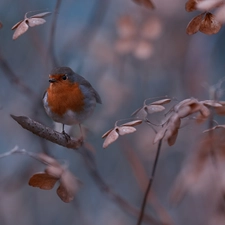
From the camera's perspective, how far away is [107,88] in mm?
2672

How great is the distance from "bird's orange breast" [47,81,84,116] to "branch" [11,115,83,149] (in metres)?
0.27

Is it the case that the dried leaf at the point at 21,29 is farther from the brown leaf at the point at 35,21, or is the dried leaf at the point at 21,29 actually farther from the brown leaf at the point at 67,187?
the brown leaf at the point at 67,187

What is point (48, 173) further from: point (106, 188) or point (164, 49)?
point (164, 49)

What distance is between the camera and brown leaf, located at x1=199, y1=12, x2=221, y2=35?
4.04 ft

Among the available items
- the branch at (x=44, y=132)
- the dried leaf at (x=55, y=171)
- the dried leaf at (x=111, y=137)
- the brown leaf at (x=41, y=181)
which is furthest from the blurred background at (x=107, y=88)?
the dried leaf at (x=111, y=137)

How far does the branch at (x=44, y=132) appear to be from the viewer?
4.50 feet

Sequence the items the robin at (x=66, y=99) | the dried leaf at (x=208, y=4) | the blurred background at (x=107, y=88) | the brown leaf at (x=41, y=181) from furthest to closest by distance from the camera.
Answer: the blurred background at (x=107, y=88) → the robin at (x=66, y=99) → the brown leaf at (x=41, y=181) → the dried leaf at (x=208, y=4)

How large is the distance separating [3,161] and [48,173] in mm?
1872

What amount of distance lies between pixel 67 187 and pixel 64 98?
70 cm

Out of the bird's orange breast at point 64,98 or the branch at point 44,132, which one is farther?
the bird's orange breast at point 64,98

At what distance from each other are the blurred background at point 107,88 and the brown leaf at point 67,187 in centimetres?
107

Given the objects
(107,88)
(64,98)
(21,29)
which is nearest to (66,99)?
(64,98)

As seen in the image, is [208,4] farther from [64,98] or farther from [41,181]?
[64,98]

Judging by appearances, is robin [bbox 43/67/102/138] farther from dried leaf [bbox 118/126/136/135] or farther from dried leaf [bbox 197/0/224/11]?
dried leaf [bbox 197/0/224/11]
